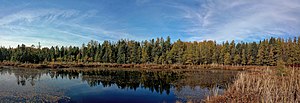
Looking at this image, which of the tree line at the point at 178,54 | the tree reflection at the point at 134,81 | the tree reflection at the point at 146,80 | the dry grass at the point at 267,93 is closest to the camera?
the dry grass at the point at 267,93

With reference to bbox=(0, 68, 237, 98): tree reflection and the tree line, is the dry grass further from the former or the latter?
the tree line

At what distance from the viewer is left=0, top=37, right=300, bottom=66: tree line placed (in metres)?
58.2

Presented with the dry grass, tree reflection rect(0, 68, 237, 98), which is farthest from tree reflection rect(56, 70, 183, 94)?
the dry grass

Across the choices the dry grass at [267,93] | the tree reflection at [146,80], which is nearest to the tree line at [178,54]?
the tree reflection at [146,80]

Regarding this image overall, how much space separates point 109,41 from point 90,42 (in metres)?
6.71

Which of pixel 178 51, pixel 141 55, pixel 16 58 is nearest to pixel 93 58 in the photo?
pixel 141 55

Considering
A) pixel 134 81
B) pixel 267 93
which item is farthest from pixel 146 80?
pixel 267 93

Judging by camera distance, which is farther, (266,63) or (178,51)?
(178,51)

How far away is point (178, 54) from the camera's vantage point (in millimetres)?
61594

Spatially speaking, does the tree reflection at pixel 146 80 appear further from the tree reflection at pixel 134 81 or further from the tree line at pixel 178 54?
the tree line at pixel 178 54

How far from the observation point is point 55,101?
13.7 metres

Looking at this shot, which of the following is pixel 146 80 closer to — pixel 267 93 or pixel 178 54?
pixel 267 93

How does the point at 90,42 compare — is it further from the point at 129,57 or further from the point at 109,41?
the point at 129,57

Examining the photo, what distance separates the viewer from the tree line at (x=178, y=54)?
58.2m
